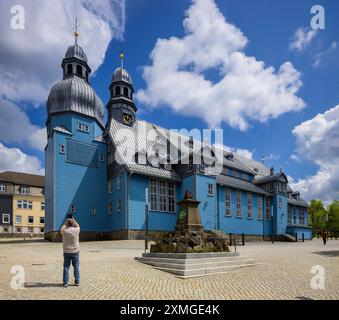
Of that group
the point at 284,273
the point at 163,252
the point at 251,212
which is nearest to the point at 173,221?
the point at 251,212

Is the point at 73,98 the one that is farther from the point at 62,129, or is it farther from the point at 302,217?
the point at 302,217

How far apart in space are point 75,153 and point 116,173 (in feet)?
14.9

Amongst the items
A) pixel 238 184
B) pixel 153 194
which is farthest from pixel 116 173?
pixel 238 184

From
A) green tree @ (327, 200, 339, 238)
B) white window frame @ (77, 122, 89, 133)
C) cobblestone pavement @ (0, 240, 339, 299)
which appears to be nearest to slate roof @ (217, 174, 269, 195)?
white window frame @ (77, 122, 89, 133)

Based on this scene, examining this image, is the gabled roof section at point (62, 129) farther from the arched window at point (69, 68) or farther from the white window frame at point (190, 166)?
the white window frame at point (190, 166)

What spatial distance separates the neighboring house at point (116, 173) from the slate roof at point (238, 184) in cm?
18

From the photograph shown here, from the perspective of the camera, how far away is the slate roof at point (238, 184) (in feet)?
128

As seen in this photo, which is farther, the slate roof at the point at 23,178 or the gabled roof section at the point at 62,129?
the slate roof at the point at 23,178

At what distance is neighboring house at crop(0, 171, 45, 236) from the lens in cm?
5466

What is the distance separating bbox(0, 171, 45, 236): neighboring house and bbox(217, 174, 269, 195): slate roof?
33.8 m

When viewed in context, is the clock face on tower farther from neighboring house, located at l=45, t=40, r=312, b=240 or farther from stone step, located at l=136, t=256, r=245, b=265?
stone step, located at l=136, t=256, r=245, b=265

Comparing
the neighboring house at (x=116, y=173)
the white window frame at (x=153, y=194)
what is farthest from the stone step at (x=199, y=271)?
the white window frame at (x=153, y=194)

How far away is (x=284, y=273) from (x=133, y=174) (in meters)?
22.1

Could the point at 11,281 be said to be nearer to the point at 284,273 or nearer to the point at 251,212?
the point at 284,273
